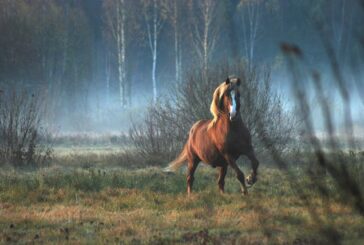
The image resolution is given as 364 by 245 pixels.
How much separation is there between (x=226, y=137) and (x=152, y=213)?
8.48 feet

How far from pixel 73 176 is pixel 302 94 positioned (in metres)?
11.5

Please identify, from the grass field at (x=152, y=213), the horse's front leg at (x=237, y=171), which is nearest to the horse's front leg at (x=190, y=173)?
the grass field at (x=152, y=213)

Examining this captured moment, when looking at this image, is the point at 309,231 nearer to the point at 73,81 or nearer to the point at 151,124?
the point at 151,124

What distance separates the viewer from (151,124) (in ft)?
64.7

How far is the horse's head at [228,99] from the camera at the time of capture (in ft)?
36.5

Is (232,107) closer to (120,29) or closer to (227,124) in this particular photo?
(227,124)

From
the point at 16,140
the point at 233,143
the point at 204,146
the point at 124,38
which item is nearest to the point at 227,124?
the point at 233,143

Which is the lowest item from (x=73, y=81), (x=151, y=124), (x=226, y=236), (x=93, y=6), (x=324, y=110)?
(x=226, y=236)

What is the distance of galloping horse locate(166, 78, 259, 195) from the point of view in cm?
1113

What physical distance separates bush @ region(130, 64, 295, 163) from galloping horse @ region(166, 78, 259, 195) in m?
5.09

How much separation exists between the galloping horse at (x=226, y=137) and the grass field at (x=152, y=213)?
448 millimetres

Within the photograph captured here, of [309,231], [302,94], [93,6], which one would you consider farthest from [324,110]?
[93,6]

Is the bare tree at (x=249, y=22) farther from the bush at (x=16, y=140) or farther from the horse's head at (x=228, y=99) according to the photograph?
the horse's head at (x=228, y=99)

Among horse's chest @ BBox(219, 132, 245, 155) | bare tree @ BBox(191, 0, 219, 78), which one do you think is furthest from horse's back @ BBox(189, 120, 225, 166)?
bare tree @ BBox(191, 0, 219, 78)
